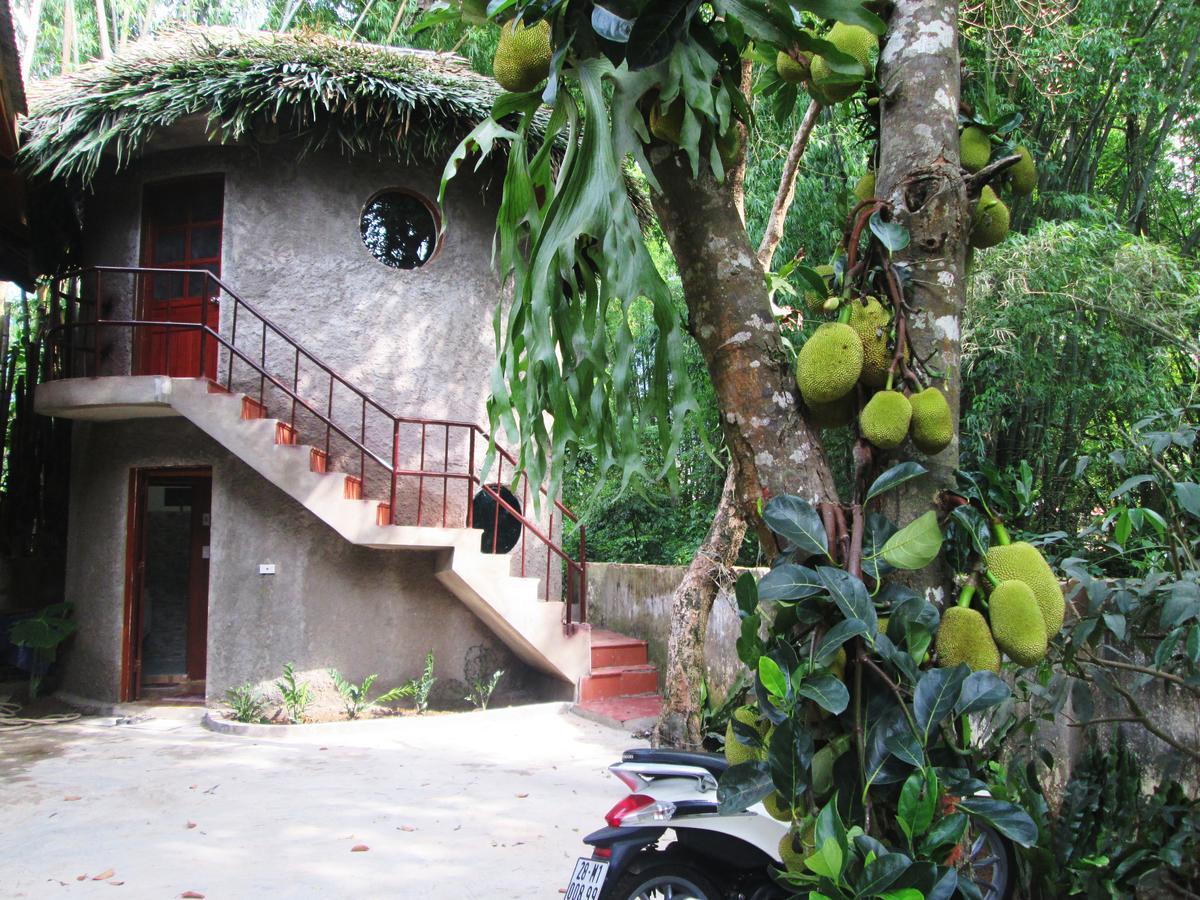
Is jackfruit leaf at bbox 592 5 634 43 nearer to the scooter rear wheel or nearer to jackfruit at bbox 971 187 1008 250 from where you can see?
jackfruit at bbox 971 187 1008 250

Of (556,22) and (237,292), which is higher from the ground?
(237,292)

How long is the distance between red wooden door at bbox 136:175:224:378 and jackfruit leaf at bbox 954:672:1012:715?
8.39 meters

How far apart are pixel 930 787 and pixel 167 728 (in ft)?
25.1

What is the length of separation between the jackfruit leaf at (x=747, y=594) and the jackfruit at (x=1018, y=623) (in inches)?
14.3

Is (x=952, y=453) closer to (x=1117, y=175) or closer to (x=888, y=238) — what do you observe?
(x=888, y=238)

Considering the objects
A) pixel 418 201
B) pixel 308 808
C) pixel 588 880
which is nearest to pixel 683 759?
pixel 588 880

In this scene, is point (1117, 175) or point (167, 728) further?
point (1117, 175)

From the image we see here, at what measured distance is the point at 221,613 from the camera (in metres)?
8.16

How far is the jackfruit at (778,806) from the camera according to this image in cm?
144

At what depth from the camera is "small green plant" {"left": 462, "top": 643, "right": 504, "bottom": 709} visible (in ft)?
28.2

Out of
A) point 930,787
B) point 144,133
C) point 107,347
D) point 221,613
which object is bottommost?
point 221,613

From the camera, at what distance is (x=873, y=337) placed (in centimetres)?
154

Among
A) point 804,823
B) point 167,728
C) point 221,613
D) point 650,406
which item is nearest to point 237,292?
point 221,613

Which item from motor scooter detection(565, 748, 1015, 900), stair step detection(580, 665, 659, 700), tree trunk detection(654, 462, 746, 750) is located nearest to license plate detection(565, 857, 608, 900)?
motor scooter detection(565, 748, 1015, 900)
